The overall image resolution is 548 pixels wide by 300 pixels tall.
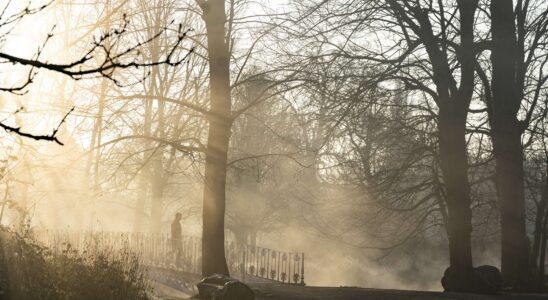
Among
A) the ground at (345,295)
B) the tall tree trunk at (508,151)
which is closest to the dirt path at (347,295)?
the ground at (345,295)

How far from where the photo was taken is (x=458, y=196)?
54.2 ft

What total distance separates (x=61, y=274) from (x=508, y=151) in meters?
11.4

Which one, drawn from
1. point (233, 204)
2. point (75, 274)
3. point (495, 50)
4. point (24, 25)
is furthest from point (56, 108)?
point (233, 204)

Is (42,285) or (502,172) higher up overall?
(502,172)

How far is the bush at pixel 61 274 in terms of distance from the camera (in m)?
10.0

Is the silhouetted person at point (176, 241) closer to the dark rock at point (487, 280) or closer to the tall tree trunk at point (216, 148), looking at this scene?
the tall tree trunk at point (216, 148)

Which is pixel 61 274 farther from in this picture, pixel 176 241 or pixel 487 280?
pixel 176 241

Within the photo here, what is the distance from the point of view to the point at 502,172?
17.3m

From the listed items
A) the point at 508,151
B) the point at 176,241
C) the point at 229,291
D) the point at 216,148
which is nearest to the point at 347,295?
the point at 229,291

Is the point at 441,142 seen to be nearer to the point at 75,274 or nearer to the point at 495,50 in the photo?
the point at 495,50

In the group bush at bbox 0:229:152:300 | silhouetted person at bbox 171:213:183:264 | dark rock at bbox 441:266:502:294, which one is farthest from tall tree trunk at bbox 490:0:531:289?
silhouetted person at bbox 171:213:183:264

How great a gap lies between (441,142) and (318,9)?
179 inches

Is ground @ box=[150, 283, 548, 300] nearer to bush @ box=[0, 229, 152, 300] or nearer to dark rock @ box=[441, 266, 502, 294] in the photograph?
dark rock @ box=[441, 266, 502, 294]

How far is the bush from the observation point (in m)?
10.0
